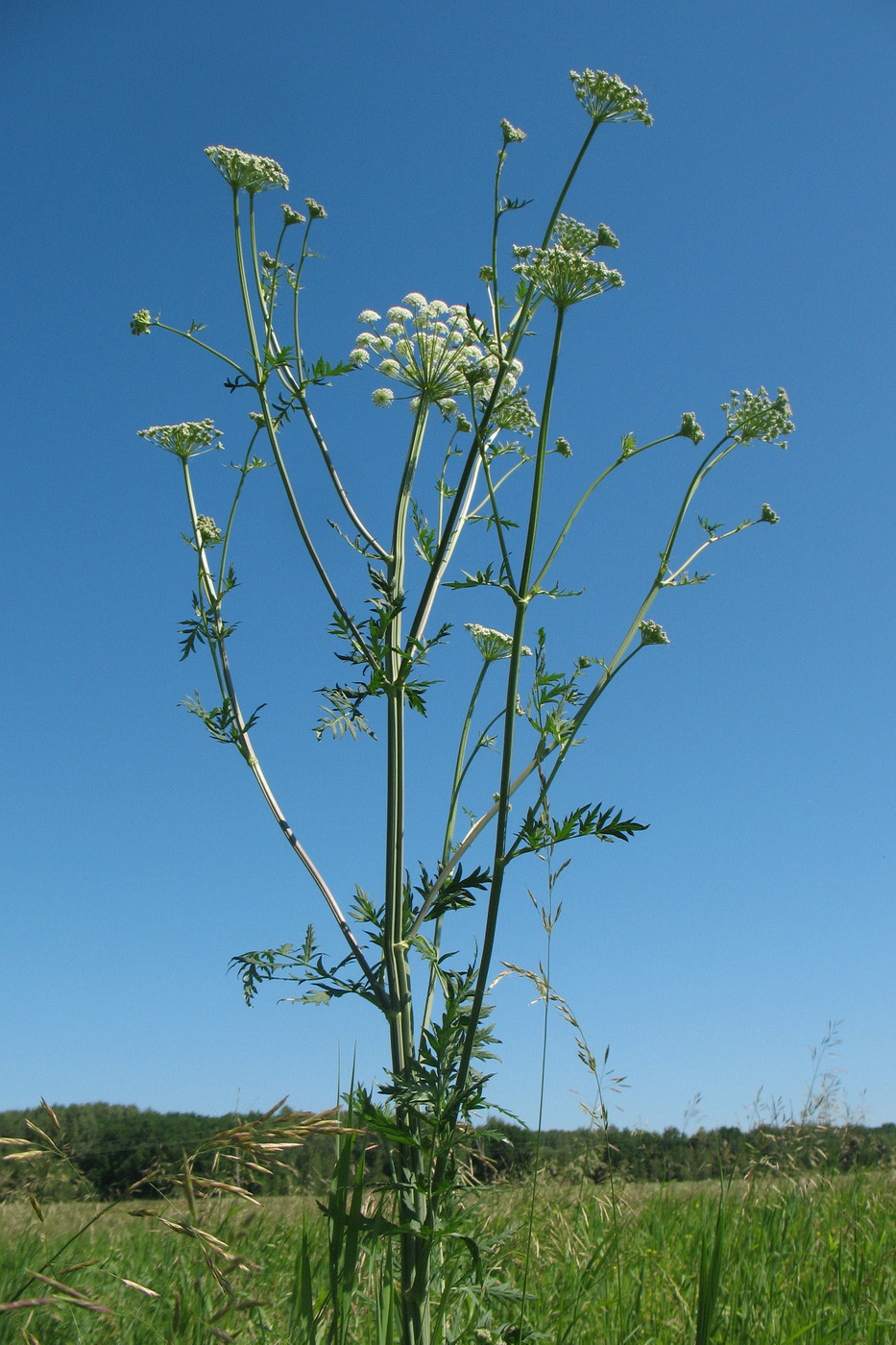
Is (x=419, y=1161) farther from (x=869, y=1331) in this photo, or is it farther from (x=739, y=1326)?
(x=869, y=1331)

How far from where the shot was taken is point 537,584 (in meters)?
2.73

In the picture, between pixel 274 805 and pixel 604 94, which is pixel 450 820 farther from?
pixel 604 94

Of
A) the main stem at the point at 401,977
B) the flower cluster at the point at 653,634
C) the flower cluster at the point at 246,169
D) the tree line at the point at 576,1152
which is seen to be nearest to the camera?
the main stem at the point at 401,977

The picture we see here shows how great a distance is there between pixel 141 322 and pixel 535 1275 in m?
4.12

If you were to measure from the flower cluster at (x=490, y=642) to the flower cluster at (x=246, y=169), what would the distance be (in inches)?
79.2

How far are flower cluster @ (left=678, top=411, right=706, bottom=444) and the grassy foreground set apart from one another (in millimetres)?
2600

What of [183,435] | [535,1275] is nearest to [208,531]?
[183,435]

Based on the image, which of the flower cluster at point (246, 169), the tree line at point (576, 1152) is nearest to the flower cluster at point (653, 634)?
the tree line at point (576, 1152)

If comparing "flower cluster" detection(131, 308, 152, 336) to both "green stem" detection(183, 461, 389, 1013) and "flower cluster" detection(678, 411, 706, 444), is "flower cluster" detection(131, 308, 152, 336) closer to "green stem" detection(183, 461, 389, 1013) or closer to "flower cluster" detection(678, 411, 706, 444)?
"green stem" detection(183, 461, 389, 1013)

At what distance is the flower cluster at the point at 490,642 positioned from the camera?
3700 mm

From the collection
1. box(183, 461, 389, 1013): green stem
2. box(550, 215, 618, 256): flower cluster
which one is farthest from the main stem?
box(550, 215, 618, 256): flower cluster

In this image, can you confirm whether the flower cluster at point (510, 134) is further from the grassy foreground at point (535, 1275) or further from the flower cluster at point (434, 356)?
the grassy foreground at point (535, 1275)

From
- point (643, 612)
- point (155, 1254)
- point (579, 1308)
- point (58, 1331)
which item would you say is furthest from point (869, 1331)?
point (155, 1254)

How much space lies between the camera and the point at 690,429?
3.42 meters
